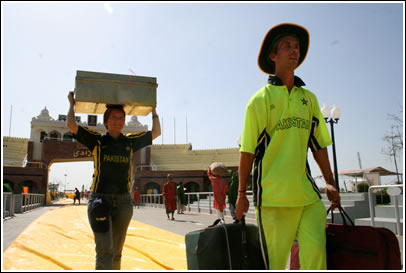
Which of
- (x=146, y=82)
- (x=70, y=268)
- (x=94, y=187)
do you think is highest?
(x=146, y=82)

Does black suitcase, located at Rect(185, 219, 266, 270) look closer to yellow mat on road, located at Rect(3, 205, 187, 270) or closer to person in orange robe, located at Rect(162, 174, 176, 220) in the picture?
yellow mat on road, located at Rect(3, 205, 187, 270)

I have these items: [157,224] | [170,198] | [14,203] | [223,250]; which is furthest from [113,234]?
[14,203]

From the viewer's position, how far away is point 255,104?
2.29 metres

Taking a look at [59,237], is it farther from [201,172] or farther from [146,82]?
[201,172]

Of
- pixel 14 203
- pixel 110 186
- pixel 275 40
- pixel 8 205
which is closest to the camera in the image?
pixel 275 40

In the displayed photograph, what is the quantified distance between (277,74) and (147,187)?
34373 mm

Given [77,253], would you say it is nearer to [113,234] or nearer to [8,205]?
[113,234]

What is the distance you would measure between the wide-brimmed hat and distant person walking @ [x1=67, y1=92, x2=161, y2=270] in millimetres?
1405

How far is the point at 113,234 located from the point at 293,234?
1630 mm

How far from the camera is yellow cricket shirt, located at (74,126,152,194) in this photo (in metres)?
2.97

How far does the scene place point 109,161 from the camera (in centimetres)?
303

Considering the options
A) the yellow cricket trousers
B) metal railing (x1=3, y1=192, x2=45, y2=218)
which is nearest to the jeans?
the yellow cricket trousers

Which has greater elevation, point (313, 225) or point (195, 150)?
point (195, 150)

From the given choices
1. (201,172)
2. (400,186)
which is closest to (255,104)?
(400,186)
